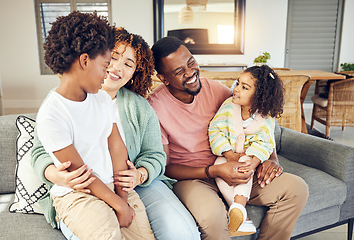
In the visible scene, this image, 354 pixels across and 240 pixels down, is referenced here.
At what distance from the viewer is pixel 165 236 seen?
3.56 feet

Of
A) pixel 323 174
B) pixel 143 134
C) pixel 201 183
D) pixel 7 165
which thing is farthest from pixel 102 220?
pixel 323 174

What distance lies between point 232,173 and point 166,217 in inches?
14.4

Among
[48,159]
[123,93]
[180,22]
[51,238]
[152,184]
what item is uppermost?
[180,22]

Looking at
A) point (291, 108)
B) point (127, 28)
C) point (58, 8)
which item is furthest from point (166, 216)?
point (58, 8)

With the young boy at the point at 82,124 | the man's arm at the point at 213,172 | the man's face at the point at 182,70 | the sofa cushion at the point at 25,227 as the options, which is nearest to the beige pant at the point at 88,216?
the young boy at the point at 82,124

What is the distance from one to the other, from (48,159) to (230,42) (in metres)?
5.03

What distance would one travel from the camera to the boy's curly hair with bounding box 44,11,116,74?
2.97 ft

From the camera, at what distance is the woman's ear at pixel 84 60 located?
3.01 ft

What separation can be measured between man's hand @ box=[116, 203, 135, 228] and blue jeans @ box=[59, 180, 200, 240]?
0.49 ft

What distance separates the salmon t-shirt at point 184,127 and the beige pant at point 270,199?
0.42 feet

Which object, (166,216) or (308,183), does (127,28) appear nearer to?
(308,183)

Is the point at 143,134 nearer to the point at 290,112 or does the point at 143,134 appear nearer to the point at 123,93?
the point at 123,93

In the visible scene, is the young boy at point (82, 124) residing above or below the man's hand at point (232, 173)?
above

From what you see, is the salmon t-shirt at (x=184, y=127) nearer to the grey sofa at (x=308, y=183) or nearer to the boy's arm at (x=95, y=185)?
the grey sofa at (x=308, y=183)
